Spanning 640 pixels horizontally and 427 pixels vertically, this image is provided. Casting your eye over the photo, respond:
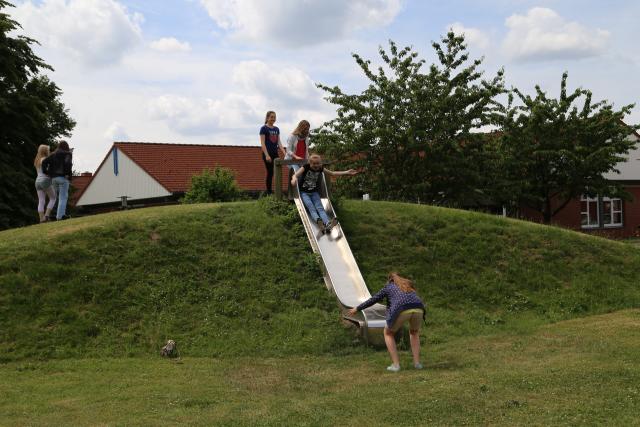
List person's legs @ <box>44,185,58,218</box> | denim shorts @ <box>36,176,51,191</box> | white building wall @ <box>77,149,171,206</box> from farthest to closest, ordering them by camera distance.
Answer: white building wall @ <box>77,149,171,206</box> < person's legs @ <box>44,185,58,218</box> < denim shorts @ <box>36,176,51,191</box>

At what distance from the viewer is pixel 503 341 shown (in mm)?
11000

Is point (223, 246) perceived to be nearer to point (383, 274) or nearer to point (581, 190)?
point (383, 274)

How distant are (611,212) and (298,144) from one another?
96.7 feet

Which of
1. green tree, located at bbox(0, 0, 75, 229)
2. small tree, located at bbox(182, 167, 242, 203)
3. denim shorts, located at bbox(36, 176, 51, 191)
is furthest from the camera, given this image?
green tree, located at bbox(0, 0, 75, 229)

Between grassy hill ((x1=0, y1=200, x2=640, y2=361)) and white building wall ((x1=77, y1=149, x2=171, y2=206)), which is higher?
white building wall ((x1=77, y1=149, x2=171, y2=206))

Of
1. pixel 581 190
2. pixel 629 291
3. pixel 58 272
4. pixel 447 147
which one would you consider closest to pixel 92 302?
pixel 58 272

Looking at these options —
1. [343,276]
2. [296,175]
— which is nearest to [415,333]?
[343,276]

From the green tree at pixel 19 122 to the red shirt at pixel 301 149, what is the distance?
16.4 meters

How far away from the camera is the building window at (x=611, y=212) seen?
39.3 meters

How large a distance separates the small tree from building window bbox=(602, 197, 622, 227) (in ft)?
86.7

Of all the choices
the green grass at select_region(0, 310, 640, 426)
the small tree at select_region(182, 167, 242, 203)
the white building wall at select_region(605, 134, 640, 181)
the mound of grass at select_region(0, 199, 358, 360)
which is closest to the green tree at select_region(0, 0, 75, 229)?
the small tree at select_region(182, 167, 242, 203)

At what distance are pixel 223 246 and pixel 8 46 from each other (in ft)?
67.8

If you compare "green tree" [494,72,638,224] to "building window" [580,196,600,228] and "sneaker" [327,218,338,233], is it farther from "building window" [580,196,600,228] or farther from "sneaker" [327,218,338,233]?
"sneaker" [327,218,338,233]

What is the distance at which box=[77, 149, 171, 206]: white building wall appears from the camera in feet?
139
